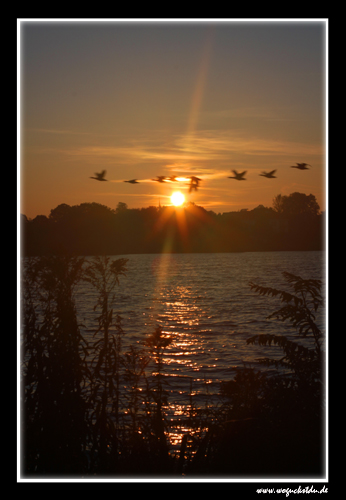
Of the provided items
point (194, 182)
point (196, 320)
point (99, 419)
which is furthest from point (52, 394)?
point (196, 320)

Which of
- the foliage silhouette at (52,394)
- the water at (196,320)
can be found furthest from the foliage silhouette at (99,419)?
the water at (196,320)

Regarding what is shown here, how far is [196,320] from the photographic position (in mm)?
35781

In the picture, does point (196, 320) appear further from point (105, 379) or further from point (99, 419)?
point (99, 419)

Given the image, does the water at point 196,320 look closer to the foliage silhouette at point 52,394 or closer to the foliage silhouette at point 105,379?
the foliage silhouette at point 105,379

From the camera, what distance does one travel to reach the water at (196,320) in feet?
63.6

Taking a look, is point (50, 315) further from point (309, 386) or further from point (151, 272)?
point (151, 272)

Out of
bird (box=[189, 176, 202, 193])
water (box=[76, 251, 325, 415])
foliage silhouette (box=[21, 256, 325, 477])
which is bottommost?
water (box=[76, 251, 325, 415])

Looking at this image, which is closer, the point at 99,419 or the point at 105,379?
the point at 99,419

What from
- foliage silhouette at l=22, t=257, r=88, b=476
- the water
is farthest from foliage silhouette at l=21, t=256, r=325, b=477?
the water

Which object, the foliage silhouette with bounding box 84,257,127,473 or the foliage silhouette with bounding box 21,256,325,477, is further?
the foliage silhouette with bounding box 84,257,127,473

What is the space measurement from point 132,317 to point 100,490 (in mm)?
29388

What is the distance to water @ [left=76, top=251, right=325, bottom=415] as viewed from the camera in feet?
63.6

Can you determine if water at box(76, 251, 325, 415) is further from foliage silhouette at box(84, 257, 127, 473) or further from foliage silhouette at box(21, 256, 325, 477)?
foliage silhouette at box(21, 256, 325, 477)

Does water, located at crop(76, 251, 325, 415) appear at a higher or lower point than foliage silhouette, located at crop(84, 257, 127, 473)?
lower
